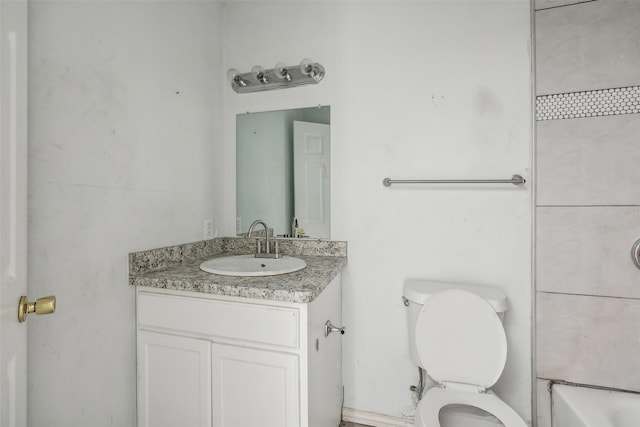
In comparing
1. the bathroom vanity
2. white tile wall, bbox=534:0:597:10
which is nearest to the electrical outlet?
the bathroom vanity

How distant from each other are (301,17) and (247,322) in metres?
1.57

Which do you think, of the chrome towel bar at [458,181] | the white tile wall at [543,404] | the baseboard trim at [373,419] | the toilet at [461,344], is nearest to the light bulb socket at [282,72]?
the chrome towel bar at [458,181]

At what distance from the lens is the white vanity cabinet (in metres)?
1.11

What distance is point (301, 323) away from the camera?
110 cm

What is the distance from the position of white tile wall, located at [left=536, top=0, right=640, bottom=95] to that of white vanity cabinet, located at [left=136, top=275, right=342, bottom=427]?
1.37m

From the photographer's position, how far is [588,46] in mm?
1340

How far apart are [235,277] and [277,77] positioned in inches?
42.0

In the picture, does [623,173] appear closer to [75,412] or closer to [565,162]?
[565,162]

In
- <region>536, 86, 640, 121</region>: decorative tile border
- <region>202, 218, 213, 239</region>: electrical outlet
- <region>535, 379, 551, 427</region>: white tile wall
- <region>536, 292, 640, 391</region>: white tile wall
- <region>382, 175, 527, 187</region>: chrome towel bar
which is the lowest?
<region>535, 379, 551, 427</region>: white tile wall

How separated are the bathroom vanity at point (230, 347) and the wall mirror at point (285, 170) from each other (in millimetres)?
444

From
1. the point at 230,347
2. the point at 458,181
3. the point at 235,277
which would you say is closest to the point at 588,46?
the point at 458,181

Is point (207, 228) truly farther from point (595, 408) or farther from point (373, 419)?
point (595, 408)

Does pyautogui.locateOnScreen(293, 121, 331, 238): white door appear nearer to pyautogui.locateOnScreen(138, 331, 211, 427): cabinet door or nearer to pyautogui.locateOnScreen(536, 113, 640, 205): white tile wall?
pyautogui.locateOnScreen(138, 331, 211, 427): cabinet door

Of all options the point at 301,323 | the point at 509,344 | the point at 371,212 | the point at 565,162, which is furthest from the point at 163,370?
the point at 565,162
